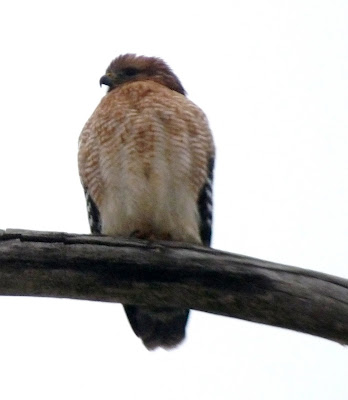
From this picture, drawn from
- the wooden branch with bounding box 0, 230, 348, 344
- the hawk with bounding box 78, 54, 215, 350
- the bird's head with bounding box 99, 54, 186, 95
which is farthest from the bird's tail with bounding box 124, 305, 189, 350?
the bird's head with bounding box 99, 54, 186, 95

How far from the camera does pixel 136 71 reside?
721cm

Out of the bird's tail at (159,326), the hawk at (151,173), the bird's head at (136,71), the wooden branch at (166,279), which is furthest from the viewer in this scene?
the bird's head at (136,71)

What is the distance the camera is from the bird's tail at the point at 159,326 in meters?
5.80

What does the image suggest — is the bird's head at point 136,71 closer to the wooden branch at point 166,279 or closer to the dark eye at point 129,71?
the dark eye at point 129,71

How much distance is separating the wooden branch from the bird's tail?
39.9 inches

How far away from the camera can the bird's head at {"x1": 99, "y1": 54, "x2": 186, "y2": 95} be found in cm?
713

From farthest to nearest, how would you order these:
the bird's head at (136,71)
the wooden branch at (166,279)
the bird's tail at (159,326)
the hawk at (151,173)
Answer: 1. the bird's head at (136,71)
2. the hawk at (151,173)
3. the bird's tail at (159,326)
4. the wooden branch at (166,279)

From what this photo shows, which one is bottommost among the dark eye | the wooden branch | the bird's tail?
the bird's tail

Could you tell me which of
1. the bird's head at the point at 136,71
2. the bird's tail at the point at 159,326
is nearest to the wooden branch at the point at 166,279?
the bird's tail at the point at 159,326

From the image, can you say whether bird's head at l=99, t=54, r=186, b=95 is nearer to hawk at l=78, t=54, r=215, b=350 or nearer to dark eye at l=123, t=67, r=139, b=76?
dark eye at l=123, t=67, r=139, b=76

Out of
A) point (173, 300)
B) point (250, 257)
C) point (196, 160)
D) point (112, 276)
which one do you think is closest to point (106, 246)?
point (112, 276)

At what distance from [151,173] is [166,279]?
140 centimetres

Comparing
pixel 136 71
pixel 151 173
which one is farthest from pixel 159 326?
pixel 136 71

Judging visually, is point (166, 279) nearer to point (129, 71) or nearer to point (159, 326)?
point (159, 326)
